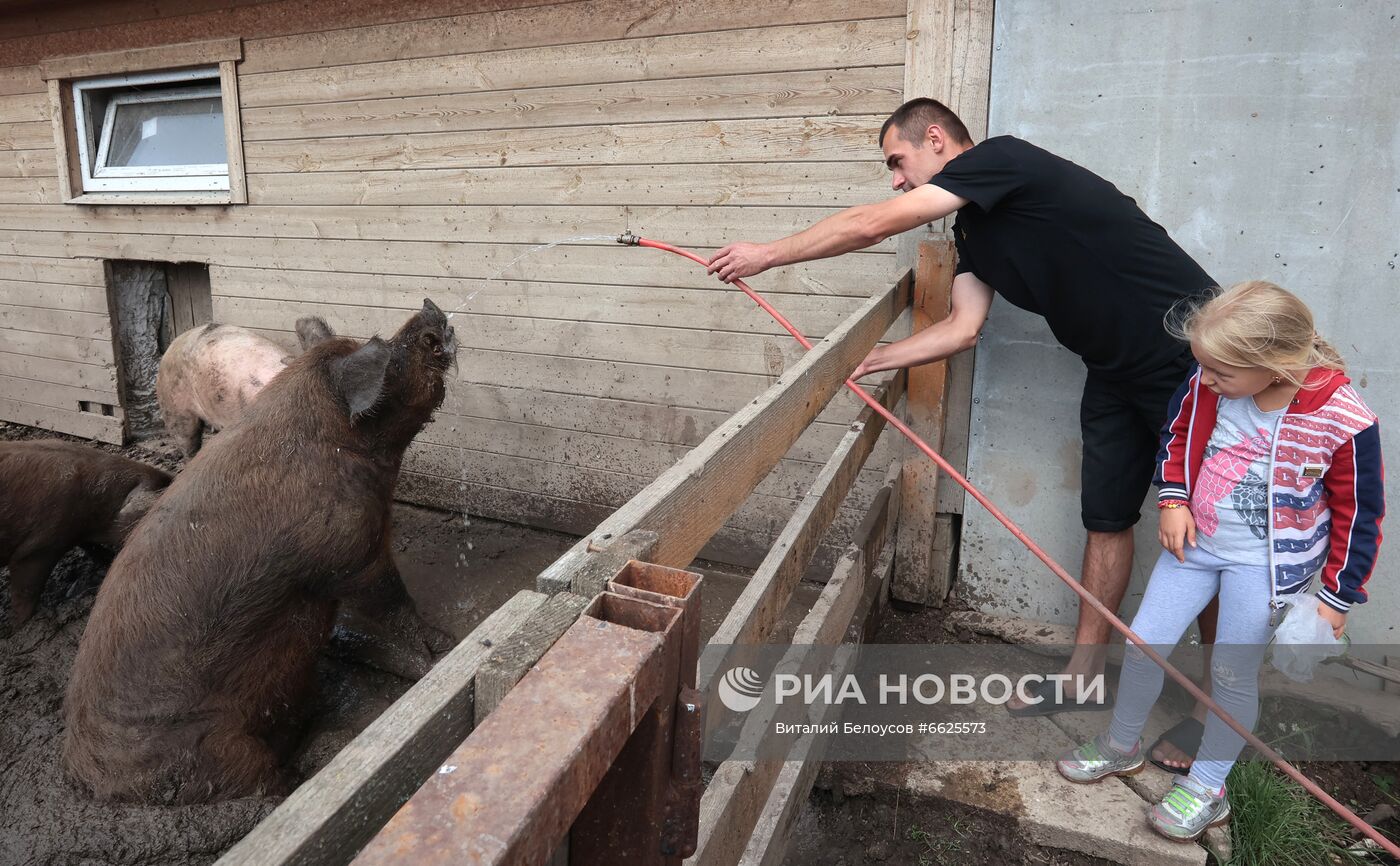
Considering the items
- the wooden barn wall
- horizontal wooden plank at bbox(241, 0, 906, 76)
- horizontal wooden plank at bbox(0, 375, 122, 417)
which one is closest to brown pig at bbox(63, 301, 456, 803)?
the wooden barn wall

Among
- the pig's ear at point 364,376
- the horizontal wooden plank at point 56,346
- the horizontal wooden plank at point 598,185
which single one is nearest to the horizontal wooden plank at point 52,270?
the horizontal wooden plank at point 56,346

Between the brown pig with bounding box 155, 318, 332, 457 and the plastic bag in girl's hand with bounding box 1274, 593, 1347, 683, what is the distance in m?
4.99

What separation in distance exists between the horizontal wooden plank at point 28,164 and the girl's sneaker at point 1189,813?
830 cm

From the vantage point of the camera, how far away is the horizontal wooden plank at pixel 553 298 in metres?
4.16

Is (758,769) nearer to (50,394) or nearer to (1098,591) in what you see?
(1098,591)

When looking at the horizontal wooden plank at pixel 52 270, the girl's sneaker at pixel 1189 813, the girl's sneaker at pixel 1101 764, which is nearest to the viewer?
the girl's sneaker at pixel 1189 813

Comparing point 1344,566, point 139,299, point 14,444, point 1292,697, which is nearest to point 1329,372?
point 1344,566

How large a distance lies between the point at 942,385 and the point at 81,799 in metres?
3.43

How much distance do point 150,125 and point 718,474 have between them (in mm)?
7131

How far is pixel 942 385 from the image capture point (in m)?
3.49

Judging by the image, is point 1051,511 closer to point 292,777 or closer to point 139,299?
point 292,777

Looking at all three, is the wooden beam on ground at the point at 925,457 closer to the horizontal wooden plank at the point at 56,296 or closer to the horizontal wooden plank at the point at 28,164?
the horizontal wooden plank at the point at 56,296

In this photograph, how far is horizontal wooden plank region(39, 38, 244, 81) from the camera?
570 cm

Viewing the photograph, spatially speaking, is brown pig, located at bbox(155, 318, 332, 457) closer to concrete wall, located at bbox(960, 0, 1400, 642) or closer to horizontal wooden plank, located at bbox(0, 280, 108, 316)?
horizontal wooden plank, located at bbox(0, 280, 108, 316)
